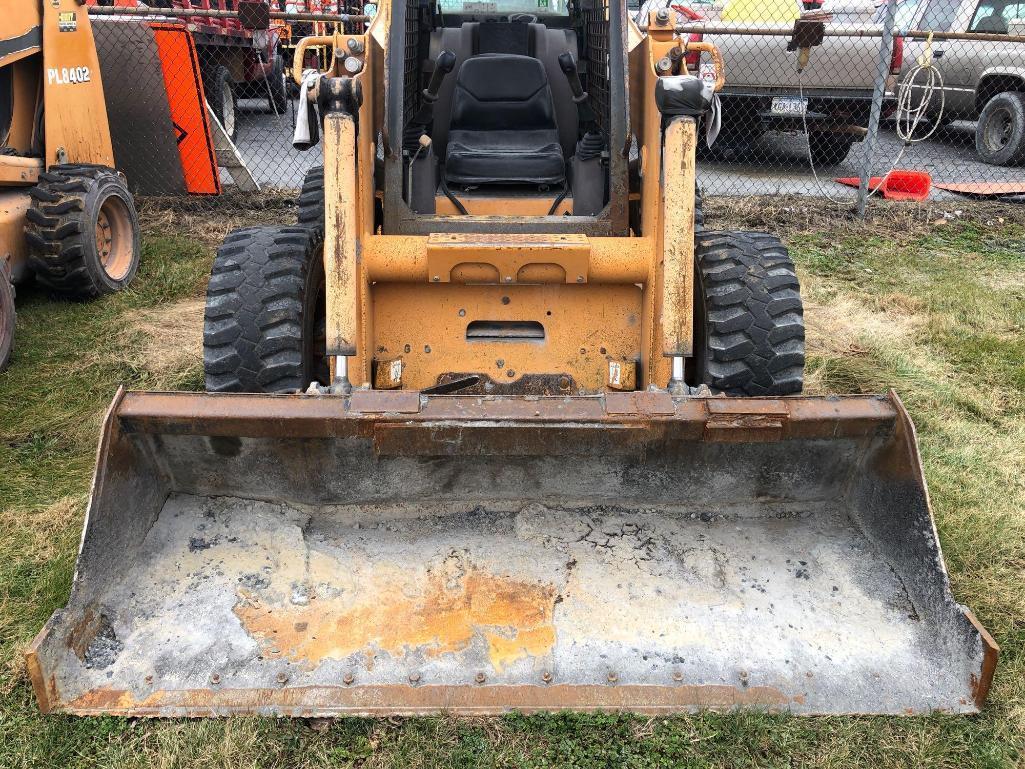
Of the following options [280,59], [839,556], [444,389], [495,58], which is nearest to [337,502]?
[444,389]

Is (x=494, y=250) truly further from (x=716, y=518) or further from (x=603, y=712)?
(x=603, y=712)

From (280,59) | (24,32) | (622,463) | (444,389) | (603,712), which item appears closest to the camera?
(603,712)

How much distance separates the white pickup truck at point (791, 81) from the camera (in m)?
9.83

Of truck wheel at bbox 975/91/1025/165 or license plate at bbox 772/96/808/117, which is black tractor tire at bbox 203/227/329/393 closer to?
license plate at bbox 772/96/808/117

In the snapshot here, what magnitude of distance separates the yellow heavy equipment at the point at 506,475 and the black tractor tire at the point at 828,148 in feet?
23.5

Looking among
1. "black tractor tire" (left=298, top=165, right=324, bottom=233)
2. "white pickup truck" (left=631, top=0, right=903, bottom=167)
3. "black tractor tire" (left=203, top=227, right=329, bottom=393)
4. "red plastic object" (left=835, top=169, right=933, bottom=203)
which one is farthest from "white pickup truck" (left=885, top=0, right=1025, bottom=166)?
"black tractor tire" (left=203, top=227, right=329, bottom=393)

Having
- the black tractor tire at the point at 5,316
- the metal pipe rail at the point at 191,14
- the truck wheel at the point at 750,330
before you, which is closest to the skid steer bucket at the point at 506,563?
the truck wheel at the point at 750,330

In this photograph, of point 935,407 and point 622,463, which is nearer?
point 622,463

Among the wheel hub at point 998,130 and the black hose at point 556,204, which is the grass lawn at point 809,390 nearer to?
the black hose at point 556,204

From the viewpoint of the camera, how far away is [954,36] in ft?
25.6

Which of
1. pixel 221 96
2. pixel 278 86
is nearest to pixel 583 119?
pixel 221 96

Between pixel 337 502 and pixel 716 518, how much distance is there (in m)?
1.39

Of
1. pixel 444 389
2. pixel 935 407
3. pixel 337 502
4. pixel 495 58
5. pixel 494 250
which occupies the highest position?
pixel 495 58

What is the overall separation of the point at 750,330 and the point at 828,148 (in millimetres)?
8174
